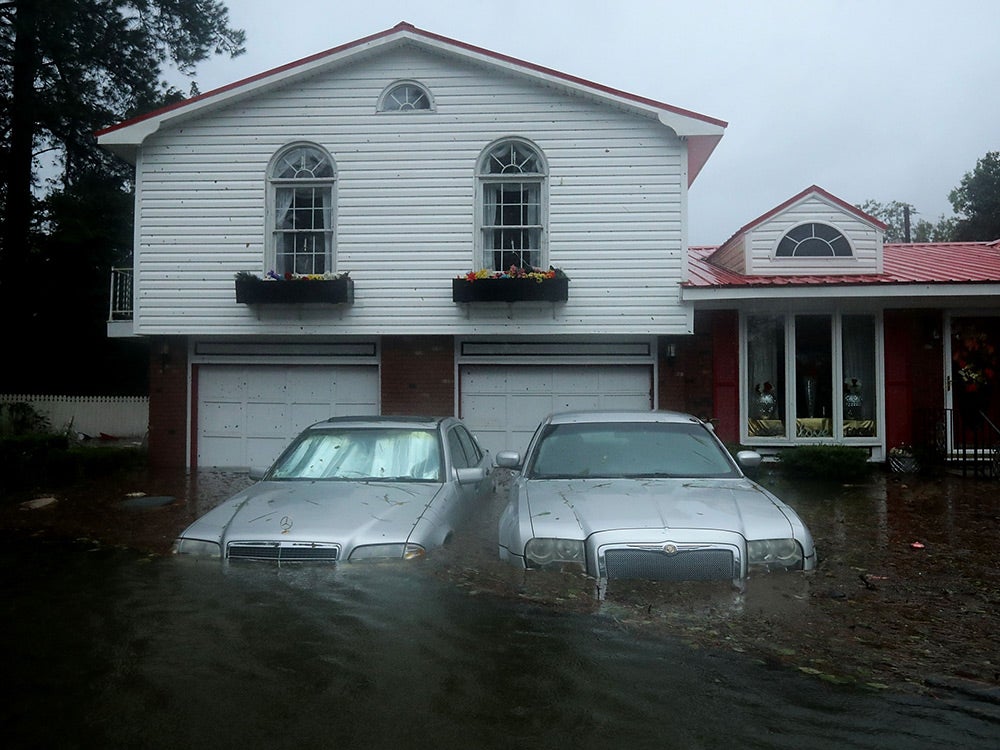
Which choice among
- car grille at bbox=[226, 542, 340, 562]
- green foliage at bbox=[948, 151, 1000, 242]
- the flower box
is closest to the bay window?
the flower box

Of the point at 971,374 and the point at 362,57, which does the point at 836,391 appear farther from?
the point at 362,57

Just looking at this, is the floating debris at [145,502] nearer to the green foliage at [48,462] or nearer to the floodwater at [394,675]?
the green foliage at [48,462]

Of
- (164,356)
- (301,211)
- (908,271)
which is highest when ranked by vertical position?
(301,211)

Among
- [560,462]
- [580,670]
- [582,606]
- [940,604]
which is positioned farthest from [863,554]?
[580,670]

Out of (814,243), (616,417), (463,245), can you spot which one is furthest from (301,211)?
(814,243)

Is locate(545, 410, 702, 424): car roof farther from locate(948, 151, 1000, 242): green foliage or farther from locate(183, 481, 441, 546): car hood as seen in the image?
locate(948, 151, 1000, 242): green foliage

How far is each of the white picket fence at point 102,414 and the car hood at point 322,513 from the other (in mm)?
17611

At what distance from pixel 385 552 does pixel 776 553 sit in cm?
251

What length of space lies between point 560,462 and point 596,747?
359 centimetres

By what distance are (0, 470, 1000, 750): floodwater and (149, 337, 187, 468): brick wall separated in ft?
27.4

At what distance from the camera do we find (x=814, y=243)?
1335cm

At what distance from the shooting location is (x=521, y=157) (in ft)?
43.7

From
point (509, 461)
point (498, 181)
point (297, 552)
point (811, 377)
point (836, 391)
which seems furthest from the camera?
point (811, 377)

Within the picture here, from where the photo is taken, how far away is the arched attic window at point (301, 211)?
1344 cm
